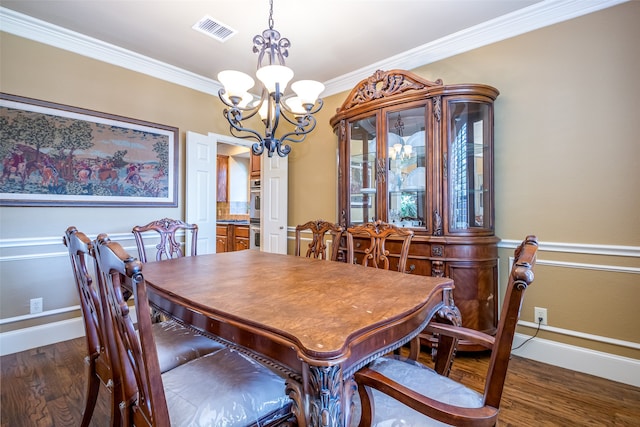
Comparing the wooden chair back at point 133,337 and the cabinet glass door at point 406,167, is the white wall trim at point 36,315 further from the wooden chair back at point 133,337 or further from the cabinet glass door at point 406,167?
the cabinet glass door at point 406,167

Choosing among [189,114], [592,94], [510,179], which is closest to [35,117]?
[189,114]

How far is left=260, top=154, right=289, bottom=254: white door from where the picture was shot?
3.95 m

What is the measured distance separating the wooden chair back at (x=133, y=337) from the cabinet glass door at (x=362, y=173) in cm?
220

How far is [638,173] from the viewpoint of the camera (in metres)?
2.01

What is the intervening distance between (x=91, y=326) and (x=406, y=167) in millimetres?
2383

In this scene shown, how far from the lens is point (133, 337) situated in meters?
0.84

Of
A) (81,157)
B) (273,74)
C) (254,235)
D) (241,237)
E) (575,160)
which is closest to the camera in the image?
(273,74)

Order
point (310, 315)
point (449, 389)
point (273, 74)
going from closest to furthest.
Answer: point (310, 315) → point (449, 389) → point (273, 74)

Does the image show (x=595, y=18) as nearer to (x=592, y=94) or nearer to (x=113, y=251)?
(x=592, y=94)

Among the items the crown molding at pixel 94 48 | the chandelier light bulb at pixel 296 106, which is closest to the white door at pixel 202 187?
the crown molding at pixel 94 48

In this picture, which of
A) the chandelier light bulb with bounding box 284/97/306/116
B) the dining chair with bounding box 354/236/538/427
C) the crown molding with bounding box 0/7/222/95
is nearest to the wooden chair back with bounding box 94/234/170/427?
the dining chair with bounding box 354/236/538/427

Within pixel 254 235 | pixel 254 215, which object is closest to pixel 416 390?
pixel 254 235

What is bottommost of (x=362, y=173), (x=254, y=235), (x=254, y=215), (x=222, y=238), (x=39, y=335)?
(x=39, y=335)

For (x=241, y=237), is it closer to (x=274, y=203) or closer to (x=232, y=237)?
(x=232, y=237)
